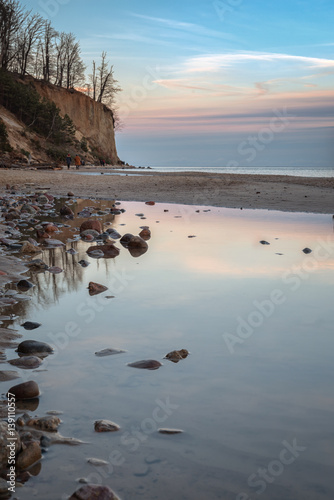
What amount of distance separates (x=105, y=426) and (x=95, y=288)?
10.3 ft

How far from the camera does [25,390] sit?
10.4ft

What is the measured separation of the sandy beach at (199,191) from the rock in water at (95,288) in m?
11.6

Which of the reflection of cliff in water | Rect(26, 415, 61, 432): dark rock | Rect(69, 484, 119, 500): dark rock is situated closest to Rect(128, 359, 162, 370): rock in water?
Rect(26, 415, 61, 432): dark rock

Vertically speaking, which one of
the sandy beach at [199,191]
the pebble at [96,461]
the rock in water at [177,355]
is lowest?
the pebble at [96,461]

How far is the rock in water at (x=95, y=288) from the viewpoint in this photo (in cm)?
577

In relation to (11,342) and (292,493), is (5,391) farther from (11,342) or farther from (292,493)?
(292,493)

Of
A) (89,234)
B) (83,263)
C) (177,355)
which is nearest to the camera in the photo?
(177,355)

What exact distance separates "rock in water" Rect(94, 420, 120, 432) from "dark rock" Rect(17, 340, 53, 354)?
49.5 inches

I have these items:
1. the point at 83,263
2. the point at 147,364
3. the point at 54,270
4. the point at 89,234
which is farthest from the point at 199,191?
the point at 147,364

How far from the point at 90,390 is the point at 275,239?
7.34 metres

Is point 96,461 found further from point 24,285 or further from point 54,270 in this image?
point 54,270

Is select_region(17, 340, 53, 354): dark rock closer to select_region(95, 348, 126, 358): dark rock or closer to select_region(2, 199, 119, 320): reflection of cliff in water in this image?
select_region(95, 348, 126, 358): dark rock

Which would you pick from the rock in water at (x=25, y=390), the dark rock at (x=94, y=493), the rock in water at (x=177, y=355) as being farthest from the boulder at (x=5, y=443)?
the rock in water at (x=177, y=355)

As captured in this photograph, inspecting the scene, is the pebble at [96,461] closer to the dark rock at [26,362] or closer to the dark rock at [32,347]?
the dark rock at [26,362]
